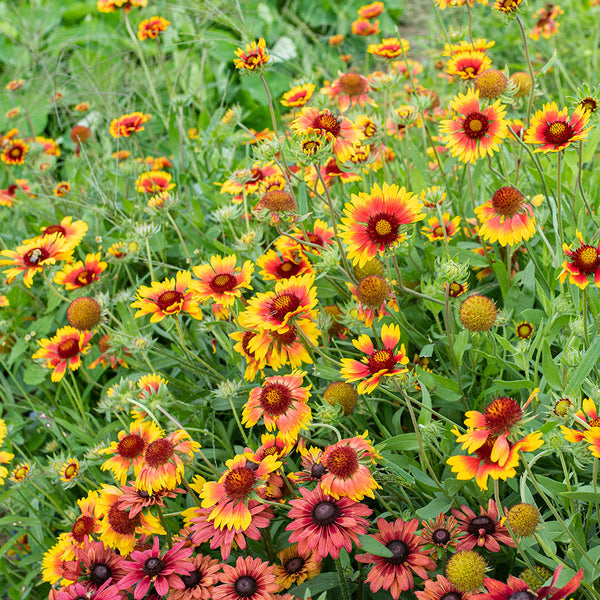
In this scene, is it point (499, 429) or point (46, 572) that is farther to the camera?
point (46, 572)

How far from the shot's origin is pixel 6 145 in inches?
109

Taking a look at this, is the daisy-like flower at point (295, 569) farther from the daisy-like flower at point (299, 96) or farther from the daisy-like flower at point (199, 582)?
the daisy-like flower at point (299, 96)

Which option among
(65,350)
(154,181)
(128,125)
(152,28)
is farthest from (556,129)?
(152,28)

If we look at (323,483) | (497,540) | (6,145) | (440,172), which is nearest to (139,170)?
(6,145)

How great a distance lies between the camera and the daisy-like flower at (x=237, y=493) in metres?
1.18

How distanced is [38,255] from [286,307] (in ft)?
3.18

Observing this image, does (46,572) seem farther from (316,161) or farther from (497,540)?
(316,161)

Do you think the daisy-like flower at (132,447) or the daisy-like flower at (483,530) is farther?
the daisy-like flower at (132,447)

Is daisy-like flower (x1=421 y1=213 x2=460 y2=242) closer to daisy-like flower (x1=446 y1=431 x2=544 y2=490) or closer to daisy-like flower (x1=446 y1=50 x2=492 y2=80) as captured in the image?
daisy-like flower (x1=446 y1=50 x2=492 y2=80)

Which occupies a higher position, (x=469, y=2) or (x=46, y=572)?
(x=469, y=2)

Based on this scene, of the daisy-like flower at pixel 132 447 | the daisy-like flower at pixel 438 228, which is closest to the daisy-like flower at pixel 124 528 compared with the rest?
the daisy-like flower at pixel 132 447

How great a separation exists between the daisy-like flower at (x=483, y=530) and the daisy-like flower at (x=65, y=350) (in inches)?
43.8

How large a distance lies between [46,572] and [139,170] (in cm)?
169

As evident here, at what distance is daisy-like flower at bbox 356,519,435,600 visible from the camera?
1164 mm
